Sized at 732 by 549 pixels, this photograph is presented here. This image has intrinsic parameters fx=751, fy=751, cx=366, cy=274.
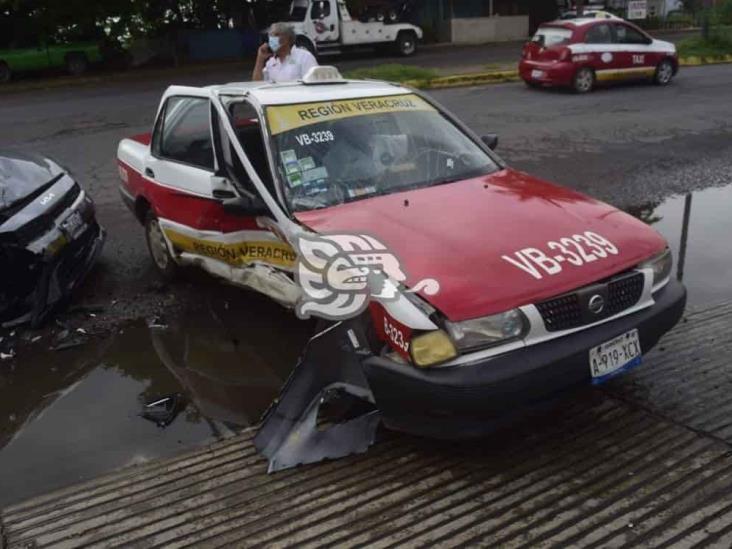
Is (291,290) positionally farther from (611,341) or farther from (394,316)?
(611,341)

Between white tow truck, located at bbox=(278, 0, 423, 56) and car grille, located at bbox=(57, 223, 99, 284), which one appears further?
white tow truck, located at bbox=(278, 0, 423, 56)

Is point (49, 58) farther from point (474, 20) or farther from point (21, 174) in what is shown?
point (21, 174)

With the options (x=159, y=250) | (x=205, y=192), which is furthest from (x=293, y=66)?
(x=205, y=192)

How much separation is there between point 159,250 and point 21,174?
3.86ft

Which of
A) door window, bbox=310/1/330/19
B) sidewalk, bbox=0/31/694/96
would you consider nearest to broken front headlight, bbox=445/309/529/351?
sidewalk, bbox=0/31/694/96

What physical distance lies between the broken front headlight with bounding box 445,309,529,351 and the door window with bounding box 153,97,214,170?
264 cm

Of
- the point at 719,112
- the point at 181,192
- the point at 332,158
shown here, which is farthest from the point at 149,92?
the point at 332,158

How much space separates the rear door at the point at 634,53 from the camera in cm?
1598

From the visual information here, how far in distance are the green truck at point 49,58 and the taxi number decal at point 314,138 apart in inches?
860

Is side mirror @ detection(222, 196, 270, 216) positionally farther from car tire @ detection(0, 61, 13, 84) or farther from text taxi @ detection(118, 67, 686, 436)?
car tire @ detection(0, 61, 13, 84)

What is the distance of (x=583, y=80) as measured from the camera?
51.7ft

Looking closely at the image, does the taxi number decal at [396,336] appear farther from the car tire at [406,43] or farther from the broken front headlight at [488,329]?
the car tire at [406,43]

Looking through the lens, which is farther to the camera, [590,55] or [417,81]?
[417,81]

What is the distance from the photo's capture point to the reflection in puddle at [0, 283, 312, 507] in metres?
3.90
